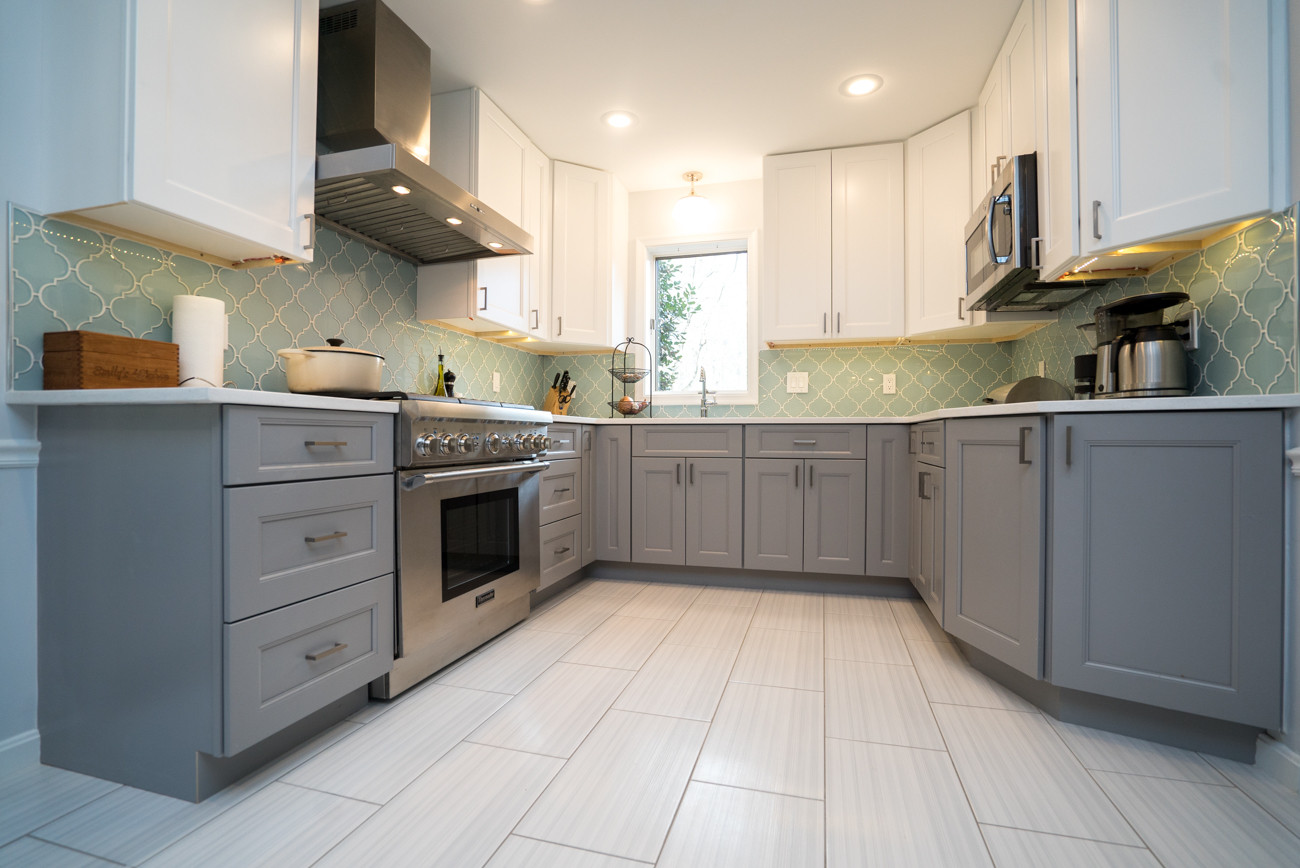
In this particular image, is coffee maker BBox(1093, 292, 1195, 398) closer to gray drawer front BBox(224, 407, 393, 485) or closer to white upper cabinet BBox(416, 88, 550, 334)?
gray drawer front BBox(224, 407, 393, 485)

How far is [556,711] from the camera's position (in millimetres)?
1692

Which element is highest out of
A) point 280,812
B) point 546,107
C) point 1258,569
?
point 546,107

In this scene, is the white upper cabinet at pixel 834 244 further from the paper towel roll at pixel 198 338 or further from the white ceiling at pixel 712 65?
the paper towel roll at pixel 198 338

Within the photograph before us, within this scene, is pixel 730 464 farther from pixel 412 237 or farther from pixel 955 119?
pixel 955 119

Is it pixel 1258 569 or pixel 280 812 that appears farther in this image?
pixel 1258 569

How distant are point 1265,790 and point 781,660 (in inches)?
46.4

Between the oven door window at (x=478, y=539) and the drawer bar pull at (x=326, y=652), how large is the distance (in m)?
0.42

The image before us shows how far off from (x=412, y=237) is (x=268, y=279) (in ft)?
2.12

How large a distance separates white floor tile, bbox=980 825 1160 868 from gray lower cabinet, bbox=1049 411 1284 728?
553mm

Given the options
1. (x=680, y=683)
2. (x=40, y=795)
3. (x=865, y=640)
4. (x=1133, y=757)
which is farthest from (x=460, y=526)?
(x=1133, y=757)

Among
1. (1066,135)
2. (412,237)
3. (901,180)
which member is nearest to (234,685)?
(412,237)

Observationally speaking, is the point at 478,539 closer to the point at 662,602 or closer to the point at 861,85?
the point at 662,602

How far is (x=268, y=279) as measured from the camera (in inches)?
81.7

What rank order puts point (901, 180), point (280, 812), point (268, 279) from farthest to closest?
point (901, 180)
point (268, 279)
point (280, 812)
